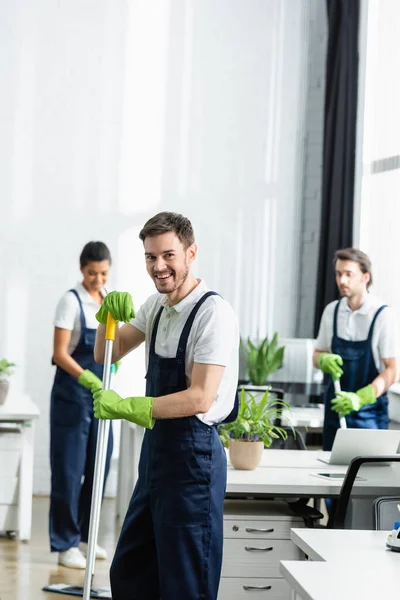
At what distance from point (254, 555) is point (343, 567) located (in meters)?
1.15

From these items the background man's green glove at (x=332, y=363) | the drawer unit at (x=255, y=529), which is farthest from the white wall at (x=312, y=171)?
the drawer unit at (x=255, y=529)

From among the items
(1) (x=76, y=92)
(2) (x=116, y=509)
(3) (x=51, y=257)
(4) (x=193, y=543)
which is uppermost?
(1) (x=76, y=92)

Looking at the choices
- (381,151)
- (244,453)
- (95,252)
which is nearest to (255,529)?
(244,453)

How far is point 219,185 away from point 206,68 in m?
0.77

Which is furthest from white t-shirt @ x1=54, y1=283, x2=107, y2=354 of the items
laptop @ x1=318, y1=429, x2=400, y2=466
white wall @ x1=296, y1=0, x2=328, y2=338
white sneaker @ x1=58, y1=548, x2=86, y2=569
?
white wall @ x1=296, y1=0, x2=328, y2=338

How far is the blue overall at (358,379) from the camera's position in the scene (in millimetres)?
4305

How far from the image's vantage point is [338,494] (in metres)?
3.17

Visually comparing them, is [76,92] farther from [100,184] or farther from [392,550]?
[392,550]

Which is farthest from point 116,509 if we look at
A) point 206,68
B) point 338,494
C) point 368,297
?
point 206,68

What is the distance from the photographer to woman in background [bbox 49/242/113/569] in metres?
4.19

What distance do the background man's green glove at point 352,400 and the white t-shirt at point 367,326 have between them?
0.18 metres

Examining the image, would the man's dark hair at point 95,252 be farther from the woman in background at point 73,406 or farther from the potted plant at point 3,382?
the potted plant at point 3,382

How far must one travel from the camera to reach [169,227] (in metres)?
2.48

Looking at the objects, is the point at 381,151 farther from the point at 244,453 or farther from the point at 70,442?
the point at 244,453
